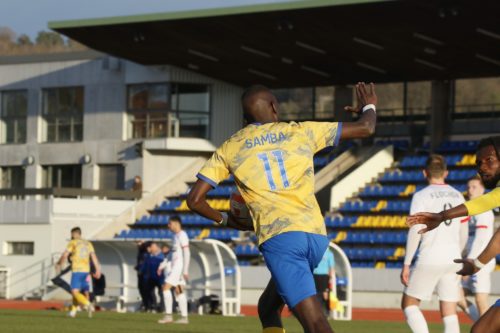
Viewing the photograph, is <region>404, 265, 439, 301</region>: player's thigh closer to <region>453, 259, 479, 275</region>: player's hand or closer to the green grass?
<region>453, 259, 479, 275</region>: player's hand

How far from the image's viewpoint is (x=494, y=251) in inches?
362

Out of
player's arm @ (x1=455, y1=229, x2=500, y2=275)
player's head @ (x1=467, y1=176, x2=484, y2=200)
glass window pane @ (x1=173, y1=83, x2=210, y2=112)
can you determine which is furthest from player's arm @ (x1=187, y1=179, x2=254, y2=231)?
glass window pane @ (x1=173, y1=83, x2=210, y2=112)

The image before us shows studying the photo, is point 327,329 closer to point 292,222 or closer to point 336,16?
point 292,222

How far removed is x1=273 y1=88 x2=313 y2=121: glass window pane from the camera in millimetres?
46719

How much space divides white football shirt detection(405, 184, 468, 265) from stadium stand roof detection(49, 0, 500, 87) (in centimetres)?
1996

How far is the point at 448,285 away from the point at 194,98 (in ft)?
105

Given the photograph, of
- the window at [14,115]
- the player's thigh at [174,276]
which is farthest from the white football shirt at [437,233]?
the window at [14,115]

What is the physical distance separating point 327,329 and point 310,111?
38470 millimetres

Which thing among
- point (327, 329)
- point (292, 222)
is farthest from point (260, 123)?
point (327, 329)

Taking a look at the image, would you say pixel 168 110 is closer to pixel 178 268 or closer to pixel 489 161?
pixel 178 268

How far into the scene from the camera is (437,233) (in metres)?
13.8

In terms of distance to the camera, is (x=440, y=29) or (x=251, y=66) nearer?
(x=440, y=29)

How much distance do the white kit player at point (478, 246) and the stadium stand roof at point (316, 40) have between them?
56.9 feet

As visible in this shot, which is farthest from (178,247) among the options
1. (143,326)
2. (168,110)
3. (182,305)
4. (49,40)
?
(49,40)
